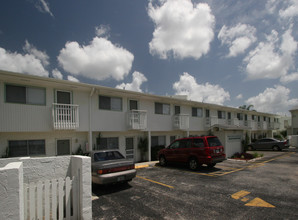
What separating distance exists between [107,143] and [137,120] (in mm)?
2570

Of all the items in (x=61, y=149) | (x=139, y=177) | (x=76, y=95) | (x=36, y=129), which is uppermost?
(x=76, y=95)

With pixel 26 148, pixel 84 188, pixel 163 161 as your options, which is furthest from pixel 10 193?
pixel 163 161

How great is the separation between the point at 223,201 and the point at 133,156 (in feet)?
27.3

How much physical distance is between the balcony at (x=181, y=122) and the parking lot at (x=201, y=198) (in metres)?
6.76

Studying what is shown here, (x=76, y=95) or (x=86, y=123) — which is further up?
(x=76, y=95)

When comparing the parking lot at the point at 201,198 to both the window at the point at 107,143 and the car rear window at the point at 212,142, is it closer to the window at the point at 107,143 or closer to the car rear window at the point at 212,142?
the car rear window at the point at 212,142

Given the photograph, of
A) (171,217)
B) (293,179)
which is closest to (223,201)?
(171,217)

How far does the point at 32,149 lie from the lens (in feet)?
29.0

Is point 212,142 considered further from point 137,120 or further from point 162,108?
point 162,108

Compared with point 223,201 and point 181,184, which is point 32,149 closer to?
point 181,184

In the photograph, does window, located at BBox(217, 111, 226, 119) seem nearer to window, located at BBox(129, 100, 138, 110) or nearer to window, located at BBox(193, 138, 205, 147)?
window, located at BBox(129, 100, 138, 110)

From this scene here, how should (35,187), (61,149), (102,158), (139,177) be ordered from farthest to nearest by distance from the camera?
(61,149) < (139,177) < (102,158) < (35,187)

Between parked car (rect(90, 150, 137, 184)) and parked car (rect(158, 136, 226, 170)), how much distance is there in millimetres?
4051

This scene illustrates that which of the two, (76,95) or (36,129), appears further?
(76,95)
